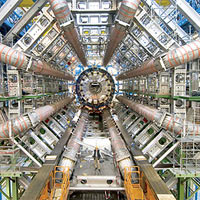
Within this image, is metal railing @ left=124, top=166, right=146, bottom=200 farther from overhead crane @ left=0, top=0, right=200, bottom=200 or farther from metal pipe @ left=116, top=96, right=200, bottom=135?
metal pipe @ left=116, top=96, right=200, bottom=135

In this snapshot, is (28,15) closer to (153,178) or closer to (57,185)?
(57,185)

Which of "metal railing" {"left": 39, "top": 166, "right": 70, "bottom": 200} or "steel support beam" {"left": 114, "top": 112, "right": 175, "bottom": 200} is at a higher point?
"steel support beam" {"left": 114, "top": 112, "right": 175, "bottom": 200}

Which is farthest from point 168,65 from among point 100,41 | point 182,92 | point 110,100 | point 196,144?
point 110,100

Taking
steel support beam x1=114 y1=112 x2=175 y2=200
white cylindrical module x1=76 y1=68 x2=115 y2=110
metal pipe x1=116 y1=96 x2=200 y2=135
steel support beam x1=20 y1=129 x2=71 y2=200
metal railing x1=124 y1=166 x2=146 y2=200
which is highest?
white cylindrical module x1=76 y1=68 x2=115 y2=110

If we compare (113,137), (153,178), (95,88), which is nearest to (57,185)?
(153,178)

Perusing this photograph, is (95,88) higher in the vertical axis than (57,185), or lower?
higher

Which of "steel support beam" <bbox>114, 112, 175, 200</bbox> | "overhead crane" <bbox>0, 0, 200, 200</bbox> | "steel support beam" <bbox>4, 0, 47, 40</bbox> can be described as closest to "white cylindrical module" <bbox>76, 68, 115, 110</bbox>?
"overhead crane" <bbox>0, 0, 200, 200</bbox>

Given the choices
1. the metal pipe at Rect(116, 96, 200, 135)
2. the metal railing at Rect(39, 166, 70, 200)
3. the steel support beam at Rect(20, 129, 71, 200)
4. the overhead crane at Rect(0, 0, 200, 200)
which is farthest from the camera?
the metal pipe at Rect(116, 96, 200, 135)

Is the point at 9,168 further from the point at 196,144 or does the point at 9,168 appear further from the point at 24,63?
the point at 196,144

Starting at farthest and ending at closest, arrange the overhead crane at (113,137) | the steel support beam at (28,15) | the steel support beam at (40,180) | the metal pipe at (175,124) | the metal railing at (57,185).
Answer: the steel support beam at (28,15) < the metal pipe at (175,124) < the overhead crane at (113,137) < the metal railing at (57,185) < the steel support beam at (40,180)

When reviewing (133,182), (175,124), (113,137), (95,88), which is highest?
(95,88)

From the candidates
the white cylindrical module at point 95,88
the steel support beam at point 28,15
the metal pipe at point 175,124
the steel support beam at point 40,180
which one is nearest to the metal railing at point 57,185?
the steel support beam at point 40,180

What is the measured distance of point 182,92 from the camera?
6230mm

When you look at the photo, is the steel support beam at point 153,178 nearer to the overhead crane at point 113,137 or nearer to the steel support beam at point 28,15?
the overhead crane at point 113,137
